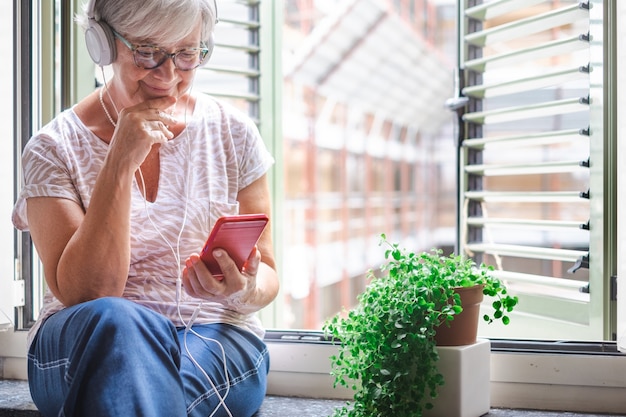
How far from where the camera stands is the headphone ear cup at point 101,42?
3.92ft

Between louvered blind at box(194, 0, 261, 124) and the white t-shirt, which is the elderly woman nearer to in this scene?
the white t-shirt

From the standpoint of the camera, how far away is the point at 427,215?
17.1 meters

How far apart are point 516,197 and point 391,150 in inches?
472

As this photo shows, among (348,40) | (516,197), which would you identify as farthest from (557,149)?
(516,197)

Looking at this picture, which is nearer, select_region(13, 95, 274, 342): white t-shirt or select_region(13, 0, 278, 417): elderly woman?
select_region(13, 0, 278, 417): elderly woman

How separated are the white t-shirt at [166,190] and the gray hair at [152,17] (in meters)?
0.22

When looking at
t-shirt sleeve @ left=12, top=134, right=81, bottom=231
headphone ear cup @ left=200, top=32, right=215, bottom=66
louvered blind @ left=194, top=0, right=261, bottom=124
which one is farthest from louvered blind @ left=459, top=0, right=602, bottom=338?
t-shirt sleeve @ left=12, top=134, right=81, bottom=231

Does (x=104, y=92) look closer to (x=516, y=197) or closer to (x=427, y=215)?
(x=516, y=197)

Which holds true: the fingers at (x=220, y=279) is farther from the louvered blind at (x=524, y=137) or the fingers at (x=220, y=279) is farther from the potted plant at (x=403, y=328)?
the louvered blind at (x=524, y=137)

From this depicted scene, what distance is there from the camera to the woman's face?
122 centimetres

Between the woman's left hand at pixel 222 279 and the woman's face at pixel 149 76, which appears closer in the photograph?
the woman's left hand at pixel 222 279

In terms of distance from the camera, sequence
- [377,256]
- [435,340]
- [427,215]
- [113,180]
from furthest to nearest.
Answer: [427,215]
[377,256]
[435,340]
[113,180]

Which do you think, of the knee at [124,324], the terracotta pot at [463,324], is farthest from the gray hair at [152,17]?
the terracotta pot at [463,324]

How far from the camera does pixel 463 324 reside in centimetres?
129
